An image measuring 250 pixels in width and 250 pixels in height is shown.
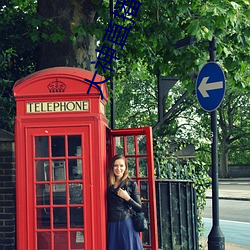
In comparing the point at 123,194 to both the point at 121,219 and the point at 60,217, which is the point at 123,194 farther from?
the point at 60,217

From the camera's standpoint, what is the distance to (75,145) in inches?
222

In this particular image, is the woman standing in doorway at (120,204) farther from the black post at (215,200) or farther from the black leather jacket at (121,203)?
the black post at (215,200)

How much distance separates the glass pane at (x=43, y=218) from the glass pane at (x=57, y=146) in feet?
1.95

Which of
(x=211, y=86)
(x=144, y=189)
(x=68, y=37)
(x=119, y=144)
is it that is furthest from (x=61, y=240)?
(x=68, y=37)

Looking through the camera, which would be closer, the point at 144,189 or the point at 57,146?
the point at 57,146

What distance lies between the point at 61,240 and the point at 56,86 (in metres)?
1.61

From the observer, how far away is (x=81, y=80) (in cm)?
570

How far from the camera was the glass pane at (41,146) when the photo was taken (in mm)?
5637

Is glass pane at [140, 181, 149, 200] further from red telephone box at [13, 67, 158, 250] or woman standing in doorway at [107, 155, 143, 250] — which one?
red telephone box at [13, 67, 158, 250]

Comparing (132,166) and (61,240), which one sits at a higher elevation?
(132,166)

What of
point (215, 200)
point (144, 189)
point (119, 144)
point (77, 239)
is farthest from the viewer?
point (215, 200)

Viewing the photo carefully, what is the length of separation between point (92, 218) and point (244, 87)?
4163 millimetres

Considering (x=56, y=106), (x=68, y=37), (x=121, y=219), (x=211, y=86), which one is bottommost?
(x=121, y=219)

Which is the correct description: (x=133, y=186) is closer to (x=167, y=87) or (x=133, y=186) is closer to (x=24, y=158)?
(x=24, y=158)
